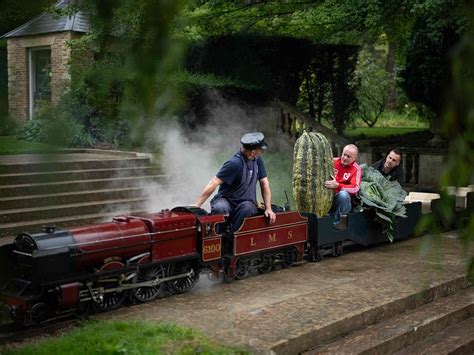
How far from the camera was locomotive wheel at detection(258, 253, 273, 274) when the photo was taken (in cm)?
726

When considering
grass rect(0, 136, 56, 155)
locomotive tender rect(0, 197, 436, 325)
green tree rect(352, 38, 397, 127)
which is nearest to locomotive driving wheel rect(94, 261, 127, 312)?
locomotive tender rect(0, 197, 436, 325)

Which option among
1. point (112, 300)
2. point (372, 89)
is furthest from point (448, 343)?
point (372, 89)

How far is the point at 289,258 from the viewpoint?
24.9 ft

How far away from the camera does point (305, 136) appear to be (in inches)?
318

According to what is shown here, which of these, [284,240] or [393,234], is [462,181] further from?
[393,234]

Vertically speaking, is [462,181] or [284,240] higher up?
[462,181]

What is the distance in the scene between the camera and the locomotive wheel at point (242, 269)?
696 centimetres

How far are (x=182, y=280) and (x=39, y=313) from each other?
4.90 feet

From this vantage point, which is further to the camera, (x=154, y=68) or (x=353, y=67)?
(x=353, y=67)

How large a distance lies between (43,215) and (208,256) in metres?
3.65

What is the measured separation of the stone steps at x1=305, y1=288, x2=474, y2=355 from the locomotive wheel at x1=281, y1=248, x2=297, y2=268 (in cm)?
164

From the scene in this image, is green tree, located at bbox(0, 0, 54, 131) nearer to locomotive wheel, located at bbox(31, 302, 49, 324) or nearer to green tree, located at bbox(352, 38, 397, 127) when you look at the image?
locomotive wheel, located at bbox(31, 302, 49, 324)

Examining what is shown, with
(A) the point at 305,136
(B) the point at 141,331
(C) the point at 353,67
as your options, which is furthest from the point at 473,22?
(C) the point at 353,67

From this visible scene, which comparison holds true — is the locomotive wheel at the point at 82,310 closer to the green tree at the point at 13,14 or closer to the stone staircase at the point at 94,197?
the stone staircase at the point at 94,197
